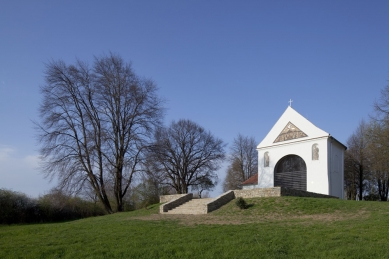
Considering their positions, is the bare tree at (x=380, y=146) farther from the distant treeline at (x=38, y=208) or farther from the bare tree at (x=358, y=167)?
the distant treeline at (x=38, y=208)

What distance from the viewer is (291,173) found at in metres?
31.0

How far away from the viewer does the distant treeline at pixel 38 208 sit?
77.4ft

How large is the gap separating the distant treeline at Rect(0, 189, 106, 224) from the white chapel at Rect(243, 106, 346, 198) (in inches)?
680

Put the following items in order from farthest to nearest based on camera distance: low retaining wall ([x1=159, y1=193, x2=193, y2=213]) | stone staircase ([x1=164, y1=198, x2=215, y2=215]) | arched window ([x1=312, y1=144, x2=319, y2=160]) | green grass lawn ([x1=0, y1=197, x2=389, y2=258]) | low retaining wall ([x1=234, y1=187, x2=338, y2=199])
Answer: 1. arched window ([x1=312, y1=144, x2=319, y2=160])
2. low retaining wall ([x1=159, y1=193, x2=193, y2=213])
3. low retaining wall ([x1=234, y1=187, x2=338, y2=199])
4. stone staircase ([x1=164, y1=198, x2=215, y2=215])
5. green grass lawn ([x1=0, y1=197, x2=389, y2=258])

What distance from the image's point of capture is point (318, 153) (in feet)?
94.7

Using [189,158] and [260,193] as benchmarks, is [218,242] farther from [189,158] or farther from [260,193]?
[189,158]

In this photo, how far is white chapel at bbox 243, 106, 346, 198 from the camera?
28.5 metres

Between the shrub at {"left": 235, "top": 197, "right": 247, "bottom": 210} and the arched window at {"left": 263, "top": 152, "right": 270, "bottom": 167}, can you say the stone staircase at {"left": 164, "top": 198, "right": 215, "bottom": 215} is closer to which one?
the shrub at {"left": 235, "top": 197, "right": 247, "bottom": 210}

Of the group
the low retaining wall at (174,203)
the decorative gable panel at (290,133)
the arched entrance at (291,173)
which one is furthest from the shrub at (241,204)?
the decorative gable panel at (290,133)

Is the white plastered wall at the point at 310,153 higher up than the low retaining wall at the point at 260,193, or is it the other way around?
the white plastered wall at the point at 310,153

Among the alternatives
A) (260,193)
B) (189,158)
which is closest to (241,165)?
(189,158)

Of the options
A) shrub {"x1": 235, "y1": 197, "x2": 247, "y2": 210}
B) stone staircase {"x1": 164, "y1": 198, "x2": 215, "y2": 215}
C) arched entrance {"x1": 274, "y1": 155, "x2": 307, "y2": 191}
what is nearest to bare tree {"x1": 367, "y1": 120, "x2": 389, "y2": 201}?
arched entrance {"x1": 274, "y1": 155, "x2": 307, "y2": 191}

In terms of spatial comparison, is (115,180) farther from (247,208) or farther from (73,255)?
(73,255)

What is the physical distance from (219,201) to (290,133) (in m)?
13.8
